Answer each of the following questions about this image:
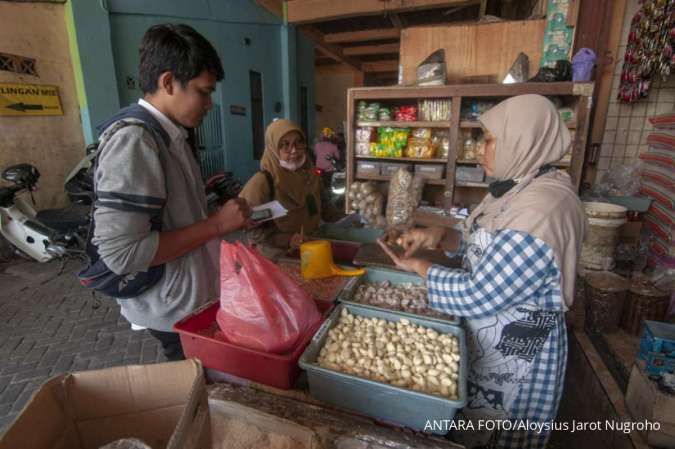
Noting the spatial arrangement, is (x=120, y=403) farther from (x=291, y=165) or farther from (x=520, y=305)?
(x=291, y=165)

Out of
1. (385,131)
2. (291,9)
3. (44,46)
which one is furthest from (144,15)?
(385,131)

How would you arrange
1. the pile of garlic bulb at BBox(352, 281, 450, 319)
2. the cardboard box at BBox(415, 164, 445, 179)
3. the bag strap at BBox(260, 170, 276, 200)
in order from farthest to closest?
the cardboard box at BBox(415, 164, 445, 179) → the bag strap at BBox(260, 170, 276, 200) → the pile of garlic bulb at BBox(352, 281, 450, 319)

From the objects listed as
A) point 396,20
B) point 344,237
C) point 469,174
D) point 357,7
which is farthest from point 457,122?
point 396,20

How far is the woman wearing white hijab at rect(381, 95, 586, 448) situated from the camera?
105 centimetres

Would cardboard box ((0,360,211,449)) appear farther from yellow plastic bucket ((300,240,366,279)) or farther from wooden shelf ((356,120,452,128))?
wooden shelf ((356,120,452,128))

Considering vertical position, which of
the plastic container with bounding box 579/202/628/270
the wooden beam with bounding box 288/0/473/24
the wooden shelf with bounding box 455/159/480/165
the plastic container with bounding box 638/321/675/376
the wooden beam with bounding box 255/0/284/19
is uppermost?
the wooden beam with bounding box 255/0/284/19

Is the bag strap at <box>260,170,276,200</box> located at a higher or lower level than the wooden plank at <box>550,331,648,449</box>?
higher

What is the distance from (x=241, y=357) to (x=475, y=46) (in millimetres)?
3357

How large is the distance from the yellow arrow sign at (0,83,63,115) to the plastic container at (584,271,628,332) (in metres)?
6.05

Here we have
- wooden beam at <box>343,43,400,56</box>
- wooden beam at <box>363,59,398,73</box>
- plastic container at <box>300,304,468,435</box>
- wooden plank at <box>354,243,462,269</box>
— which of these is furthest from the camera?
wooden beam at <box>363,59,398,73</box>

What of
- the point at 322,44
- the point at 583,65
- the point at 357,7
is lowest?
the point at 583,65

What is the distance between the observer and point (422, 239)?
1.62m

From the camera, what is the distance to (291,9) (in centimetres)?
622

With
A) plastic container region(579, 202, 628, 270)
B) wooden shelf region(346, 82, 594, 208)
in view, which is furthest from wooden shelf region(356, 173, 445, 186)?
plastic container region(579, 202, 628, 270)
